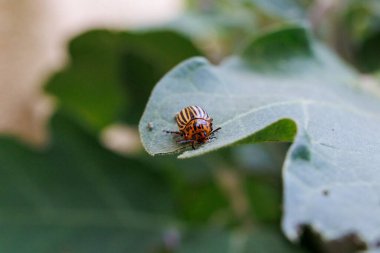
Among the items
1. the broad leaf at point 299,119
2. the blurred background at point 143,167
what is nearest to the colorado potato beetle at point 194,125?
the broad leaf at point 299,119

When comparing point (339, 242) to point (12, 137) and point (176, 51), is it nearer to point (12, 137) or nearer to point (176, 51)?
point (176, 51)

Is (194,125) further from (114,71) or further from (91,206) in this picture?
(114,71)

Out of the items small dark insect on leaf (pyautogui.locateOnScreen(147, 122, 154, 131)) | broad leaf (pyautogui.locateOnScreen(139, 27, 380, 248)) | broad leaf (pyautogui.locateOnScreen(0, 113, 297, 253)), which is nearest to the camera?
broad leaf (pyautogui.locateOnScreen(139, 27, 380, 248))

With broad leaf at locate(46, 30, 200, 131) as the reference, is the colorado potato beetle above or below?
below

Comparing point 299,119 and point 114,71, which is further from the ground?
point 114,71

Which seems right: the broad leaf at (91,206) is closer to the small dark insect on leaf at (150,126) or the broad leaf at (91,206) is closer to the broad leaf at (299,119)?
the broad leaf at (299,119)

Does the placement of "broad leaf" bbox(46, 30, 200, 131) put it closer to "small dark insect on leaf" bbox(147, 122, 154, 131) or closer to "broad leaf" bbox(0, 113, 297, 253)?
"broad leaf" bbox(0, 113, 297, 253)

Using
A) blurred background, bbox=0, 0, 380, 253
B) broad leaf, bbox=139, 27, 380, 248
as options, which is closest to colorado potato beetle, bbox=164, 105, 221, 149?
broad leaf, bbox=139, 27, 380, 248

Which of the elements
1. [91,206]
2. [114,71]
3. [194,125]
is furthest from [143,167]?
[194,125]
